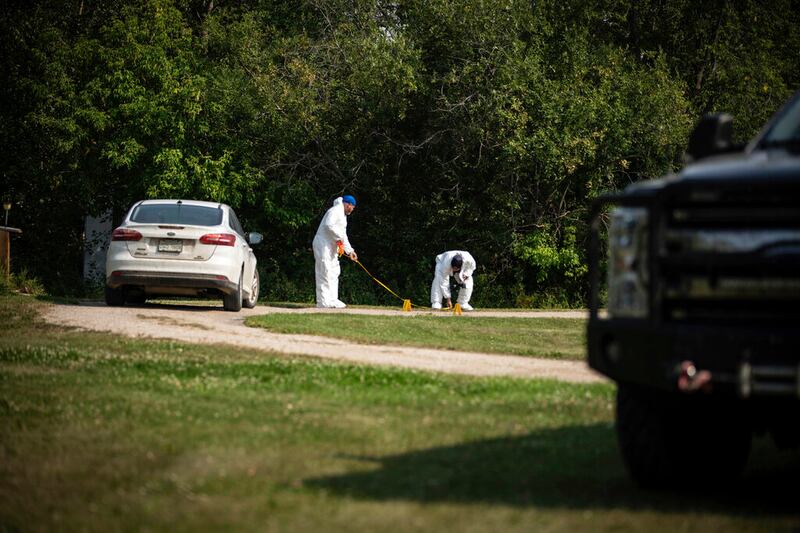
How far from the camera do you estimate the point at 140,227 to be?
20625mm

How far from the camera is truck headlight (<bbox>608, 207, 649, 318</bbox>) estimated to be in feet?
20.0

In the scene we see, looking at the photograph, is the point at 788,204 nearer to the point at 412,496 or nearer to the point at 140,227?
the point at 412,496

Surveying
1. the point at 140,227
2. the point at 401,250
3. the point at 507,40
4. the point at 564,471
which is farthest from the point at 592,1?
the point at 564,471

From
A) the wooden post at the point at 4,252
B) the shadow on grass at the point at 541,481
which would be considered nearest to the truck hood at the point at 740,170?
the shadow on grass at the point at 541,481

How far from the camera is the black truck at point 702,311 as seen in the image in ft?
18.2

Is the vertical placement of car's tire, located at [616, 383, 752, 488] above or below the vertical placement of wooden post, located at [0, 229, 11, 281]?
below

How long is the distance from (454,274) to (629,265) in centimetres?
2114

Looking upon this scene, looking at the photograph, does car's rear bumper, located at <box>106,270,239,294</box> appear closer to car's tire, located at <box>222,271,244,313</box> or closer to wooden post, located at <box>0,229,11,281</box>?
car's tire, located at <box>222,271,244,313</box>

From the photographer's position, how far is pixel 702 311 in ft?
19.0

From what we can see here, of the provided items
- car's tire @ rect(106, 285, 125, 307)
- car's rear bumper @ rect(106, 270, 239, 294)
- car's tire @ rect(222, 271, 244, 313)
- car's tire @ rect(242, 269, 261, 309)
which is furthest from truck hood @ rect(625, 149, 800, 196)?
car's tire @ rect(242, 269, 261, 309)

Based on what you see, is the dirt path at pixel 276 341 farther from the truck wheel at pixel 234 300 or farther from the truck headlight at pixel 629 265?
the truck headlight at pixel 629 265

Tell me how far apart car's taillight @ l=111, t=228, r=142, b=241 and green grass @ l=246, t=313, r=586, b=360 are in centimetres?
269

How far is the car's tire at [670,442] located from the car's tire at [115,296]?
15838 mm

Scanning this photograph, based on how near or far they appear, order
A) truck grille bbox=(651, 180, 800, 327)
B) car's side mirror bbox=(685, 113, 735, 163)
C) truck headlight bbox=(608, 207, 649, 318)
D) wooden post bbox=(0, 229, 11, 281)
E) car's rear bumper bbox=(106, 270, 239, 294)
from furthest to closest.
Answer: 1. wooden post bbox=(0, 229, 11, 281)
2. car's rear bumper bbox=(106, 270, 239, 294)
3. car's side mirror bbox=(685, 113, 735, 163)
4. truck headlight bbox=(608, 207, 649, 318)
5. truck grille bbox=(651, 180, 800, 327)
